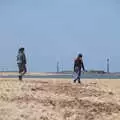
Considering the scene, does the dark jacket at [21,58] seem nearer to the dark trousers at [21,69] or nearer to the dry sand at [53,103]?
the dark trousers at [21,69]

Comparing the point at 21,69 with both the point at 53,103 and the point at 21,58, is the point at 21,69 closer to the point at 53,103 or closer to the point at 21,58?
the point at 21,58

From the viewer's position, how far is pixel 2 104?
60.0 feet

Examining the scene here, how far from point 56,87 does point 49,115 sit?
4.90 m

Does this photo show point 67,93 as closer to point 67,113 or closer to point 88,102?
point 88,102

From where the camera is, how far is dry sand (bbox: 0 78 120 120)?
17.9 meters

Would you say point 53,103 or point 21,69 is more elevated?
point 21,69

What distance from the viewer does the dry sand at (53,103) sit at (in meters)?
17.9

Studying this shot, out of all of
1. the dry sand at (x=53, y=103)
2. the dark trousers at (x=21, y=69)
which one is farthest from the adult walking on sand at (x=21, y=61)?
the dry sand at (x=53, y=103)

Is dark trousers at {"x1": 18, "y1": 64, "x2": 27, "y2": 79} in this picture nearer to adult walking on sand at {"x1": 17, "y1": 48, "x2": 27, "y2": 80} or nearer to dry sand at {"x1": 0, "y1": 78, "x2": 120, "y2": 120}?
adult walking on sand at {"x1": 17, "y1": 48, "x2": 27, "y2": 80}

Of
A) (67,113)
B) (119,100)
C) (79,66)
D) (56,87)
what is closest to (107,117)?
(67,113)

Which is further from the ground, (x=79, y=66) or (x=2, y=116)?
(x=79, y=66)

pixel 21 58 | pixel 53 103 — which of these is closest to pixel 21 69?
pixel 21 58

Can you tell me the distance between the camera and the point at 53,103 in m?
19.4

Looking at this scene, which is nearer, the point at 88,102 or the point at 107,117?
the point at 107,117
